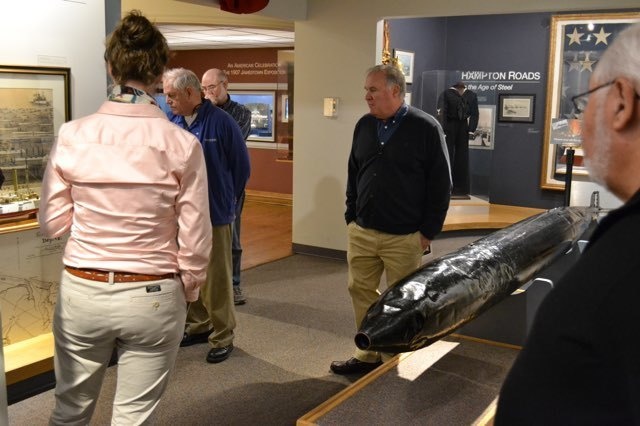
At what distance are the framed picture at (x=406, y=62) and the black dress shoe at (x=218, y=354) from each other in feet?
15.0

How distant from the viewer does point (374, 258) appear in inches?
130

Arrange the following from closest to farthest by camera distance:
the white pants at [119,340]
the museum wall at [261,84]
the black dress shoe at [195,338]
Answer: the white pants at [119,340] → the black dress shoe at [195,338] → the museum wall at [261,84]

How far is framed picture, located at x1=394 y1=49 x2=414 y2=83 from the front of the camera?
24.1ft

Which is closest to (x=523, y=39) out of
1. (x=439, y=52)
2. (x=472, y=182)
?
(x=439, y=52)

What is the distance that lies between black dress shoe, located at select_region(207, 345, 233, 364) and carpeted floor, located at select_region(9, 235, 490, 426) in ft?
0.11

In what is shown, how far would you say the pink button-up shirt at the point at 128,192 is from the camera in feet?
6.09

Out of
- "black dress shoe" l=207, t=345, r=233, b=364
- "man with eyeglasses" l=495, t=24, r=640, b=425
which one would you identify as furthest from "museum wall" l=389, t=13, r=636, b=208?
"man with eyeglasses" l=495, t=24, r=640, b=425

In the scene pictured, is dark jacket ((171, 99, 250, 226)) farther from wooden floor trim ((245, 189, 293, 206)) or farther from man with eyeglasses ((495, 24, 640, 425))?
wooden floor trim ((245, 189, 293, 206))

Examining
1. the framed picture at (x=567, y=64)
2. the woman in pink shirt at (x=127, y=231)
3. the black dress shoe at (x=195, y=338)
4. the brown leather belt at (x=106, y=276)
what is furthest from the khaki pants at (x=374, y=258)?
the framed picture at (x=567, y=64)

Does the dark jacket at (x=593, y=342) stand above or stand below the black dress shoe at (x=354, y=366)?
above

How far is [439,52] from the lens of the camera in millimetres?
8570

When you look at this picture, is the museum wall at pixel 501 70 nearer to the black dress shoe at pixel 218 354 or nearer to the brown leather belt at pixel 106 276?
the black dress shoe at pixel 218 354

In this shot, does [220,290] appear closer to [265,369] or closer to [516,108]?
[265,369]

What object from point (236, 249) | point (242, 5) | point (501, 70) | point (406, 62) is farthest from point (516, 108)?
point (236, 249)
